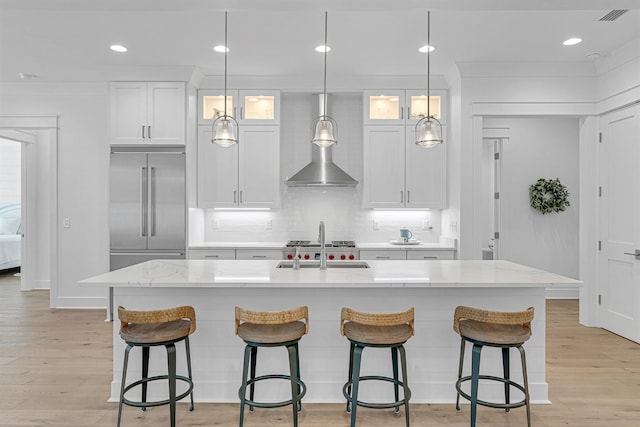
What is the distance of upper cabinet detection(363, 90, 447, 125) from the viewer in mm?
5062

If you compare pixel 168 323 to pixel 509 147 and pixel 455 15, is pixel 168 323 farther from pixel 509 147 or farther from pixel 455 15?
pixel 509 147

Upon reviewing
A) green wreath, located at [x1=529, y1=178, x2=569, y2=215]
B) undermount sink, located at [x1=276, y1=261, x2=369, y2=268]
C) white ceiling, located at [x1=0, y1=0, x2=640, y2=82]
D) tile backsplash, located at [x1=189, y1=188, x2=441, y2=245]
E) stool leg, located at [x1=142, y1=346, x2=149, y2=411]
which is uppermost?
white ceiling, located at [x1=0, y1=0, x2=640, y2=82]

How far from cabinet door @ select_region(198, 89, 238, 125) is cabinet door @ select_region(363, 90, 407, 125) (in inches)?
63.8

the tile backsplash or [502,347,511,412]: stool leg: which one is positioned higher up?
the tile backsplash

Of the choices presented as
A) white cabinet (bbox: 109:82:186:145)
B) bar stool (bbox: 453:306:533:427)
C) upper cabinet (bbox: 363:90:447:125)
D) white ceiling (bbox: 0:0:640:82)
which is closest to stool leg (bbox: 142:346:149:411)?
bar stool (bbox: 453:306:533:427)

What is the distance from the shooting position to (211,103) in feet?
16.8

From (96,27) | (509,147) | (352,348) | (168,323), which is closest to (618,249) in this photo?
(509,147)

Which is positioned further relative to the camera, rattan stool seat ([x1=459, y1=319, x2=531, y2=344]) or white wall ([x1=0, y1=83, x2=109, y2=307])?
white wall ([x1=0, y1=83, x2=109, y2=307])

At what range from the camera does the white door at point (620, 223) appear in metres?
4.06

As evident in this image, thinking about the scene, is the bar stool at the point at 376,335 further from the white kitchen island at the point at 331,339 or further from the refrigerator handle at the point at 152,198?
the refrigerator handle at the point at 152,198

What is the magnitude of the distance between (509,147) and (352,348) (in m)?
4.57

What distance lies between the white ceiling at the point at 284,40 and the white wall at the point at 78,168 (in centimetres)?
31

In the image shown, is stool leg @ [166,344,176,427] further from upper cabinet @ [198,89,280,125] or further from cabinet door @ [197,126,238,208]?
upper cabinet @ [198,89,280,125]

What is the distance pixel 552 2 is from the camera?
239 cm
